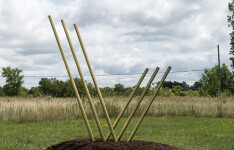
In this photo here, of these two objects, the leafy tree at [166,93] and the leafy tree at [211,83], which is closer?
the leafy tree at [166,93]

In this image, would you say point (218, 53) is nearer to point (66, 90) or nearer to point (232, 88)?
point (232, 88)

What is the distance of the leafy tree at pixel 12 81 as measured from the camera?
20562 mm

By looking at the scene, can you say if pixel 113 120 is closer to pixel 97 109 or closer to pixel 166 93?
pixel 97 109

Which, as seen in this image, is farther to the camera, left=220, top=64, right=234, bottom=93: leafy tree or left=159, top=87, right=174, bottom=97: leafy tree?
left=220, top=64, right=234, bottom=93: leafy tree

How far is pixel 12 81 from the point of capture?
20.8 metres

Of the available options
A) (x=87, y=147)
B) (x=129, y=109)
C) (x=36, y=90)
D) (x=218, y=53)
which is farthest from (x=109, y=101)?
(x=218, y=53)

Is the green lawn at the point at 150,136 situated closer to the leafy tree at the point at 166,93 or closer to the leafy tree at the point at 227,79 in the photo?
the leafy tree at the point at 166,93

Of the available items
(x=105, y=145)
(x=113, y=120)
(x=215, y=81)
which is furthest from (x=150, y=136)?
(x=215, y=81)

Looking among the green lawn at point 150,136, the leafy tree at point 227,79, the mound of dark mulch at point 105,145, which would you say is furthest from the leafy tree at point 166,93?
the mound of dark mulch at point 105,145

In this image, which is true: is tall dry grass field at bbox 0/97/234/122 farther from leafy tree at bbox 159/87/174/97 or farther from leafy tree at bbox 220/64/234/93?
leafy tree at bbox 220/64/234/93

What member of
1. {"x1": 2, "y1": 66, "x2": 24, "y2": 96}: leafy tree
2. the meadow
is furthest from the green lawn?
{"x1": 2, "y1": 66, "x2": 24, "y2": 96}: leafy tree

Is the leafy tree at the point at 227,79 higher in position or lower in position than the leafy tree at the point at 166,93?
lower

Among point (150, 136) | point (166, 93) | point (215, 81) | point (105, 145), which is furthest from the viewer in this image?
point (215, 81)

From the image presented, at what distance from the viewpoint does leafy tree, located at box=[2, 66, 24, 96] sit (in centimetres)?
2056
